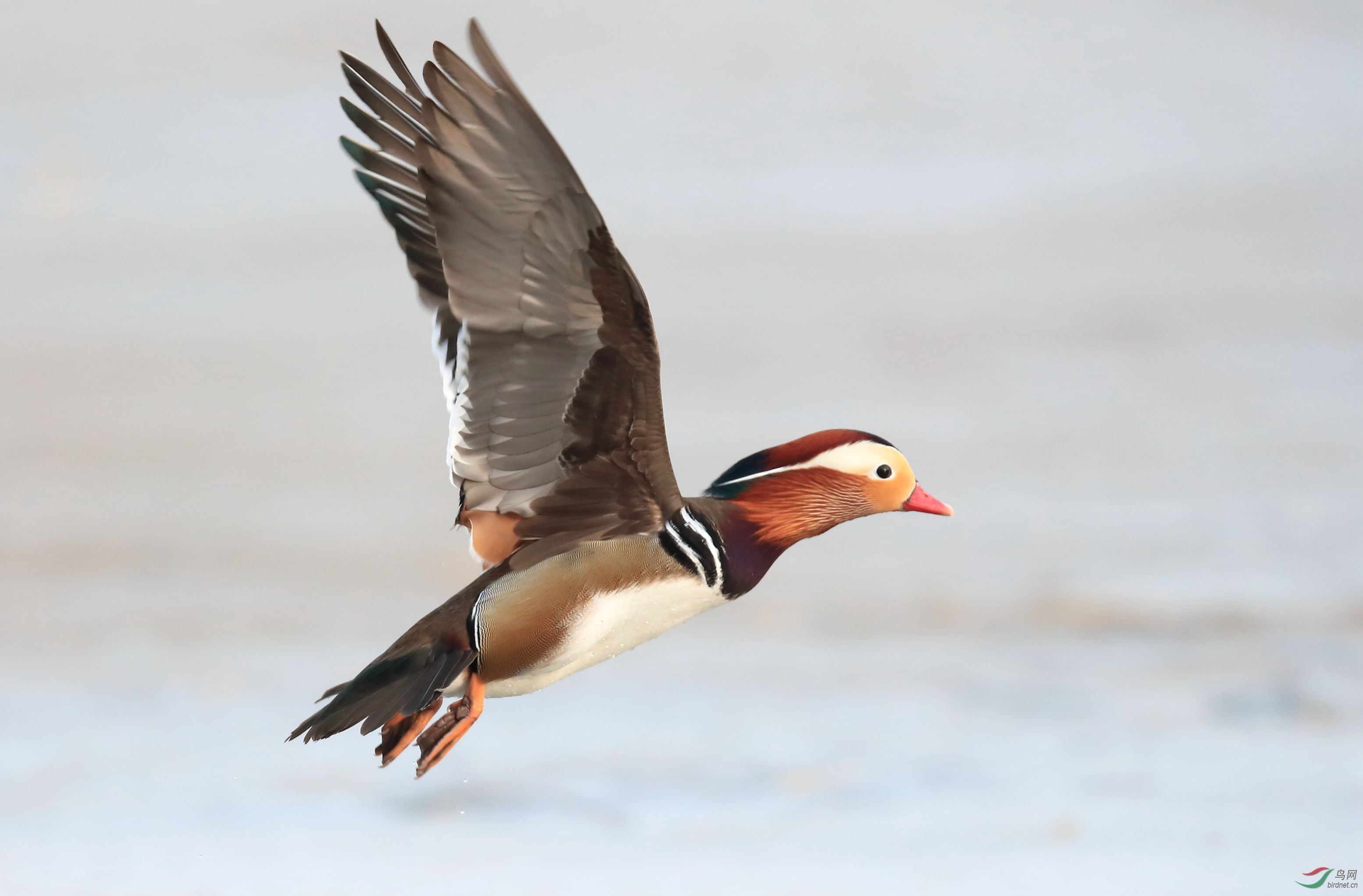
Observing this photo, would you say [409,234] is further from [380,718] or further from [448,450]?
[380,718]

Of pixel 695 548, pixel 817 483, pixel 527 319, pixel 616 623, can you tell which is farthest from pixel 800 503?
pixel 527 319

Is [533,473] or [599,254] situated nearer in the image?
[599,254]

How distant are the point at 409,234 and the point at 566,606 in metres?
0.68

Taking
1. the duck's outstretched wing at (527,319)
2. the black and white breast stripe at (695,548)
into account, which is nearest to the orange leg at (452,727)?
the duck's outstretched wing at (527,319)

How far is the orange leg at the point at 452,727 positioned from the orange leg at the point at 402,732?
17mm

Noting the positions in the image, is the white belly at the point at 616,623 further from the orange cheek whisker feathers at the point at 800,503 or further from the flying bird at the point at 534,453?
the orange cheek whisker feathers at the point at 800,503

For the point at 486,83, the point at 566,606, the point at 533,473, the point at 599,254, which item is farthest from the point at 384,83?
the point at 566,606

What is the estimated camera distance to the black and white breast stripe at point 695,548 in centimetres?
244

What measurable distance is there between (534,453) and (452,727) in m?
0.44

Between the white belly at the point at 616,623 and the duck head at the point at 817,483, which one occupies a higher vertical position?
the duck head at the point at 817,483

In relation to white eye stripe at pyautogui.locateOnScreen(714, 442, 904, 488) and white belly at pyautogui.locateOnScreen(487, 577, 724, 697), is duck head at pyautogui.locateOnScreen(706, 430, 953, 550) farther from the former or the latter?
white belly at pyautogui.locateOnScreen(487, 577, 724, 697)

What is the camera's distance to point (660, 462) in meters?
2.39

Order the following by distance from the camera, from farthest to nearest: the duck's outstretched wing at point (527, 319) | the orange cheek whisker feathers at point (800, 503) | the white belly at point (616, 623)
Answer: the orange cheek whisker feathers at point (800, 503)
the white belly at point (616, 623)
the duck's outstretched wing at point (527, 319)

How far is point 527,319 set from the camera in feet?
7.45
